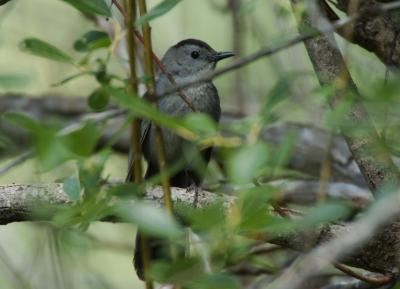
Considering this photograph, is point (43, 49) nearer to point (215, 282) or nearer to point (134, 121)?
point (134, 121)

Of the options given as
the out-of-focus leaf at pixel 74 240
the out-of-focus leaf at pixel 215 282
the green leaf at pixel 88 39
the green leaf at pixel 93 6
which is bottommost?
the out-of-focus leaf at pixel 74 240

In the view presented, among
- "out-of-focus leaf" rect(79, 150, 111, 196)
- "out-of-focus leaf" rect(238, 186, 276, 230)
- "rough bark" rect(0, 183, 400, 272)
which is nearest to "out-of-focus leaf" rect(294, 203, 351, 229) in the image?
"out-of-focus leaf" rect(238, 186, 276, 230)

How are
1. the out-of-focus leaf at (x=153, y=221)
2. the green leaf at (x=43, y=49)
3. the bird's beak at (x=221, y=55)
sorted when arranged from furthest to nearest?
1. the bird's beak at (x=221, y=55)
2. the green leaf at (x=43, y=49)
3. the out-of-focus leaf at (x=153, y=221)

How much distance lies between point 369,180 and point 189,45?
284 cm

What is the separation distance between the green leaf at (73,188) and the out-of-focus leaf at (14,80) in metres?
0.45

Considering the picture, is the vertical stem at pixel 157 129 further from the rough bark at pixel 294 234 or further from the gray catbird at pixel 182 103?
the gray catbird at pixel 182 103

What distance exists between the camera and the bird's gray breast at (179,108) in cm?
491

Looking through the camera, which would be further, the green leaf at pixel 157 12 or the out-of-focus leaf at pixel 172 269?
the green leaf at pixel 157 12

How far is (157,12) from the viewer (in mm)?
2035

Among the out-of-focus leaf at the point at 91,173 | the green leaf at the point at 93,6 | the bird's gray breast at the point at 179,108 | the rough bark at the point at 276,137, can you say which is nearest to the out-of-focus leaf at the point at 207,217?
the out-of-focus leaf at the point at 91,173

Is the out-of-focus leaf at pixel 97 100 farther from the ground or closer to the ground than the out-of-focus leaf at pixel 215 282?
farther from the ground

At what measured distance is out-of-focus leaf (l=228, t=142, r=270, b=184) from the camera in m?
1.63

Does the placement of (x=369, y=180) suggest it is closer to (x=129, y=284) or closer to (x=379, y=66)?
(x=379, y=66)

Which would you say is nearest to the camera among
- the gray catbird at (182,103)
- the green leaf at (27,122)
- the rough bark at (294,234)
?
the green leaf at (27,122)
